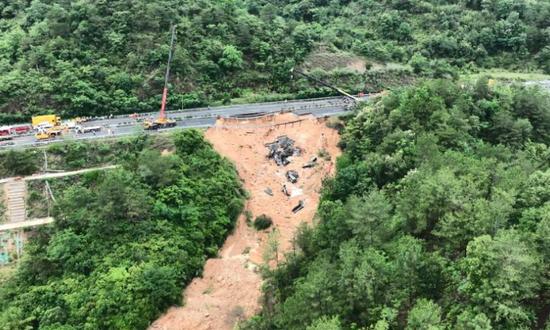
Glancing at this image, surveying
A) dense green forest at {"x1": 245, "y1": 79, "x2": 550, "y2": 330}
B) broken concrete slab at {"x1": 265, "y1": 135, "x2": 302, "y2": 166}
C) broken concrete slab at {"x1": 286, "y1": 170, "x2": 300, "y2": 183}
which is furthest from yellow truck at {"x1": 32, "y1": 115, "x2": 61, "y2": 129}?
dense green forest at {"x1": 245, "y1": 79, "x2": 550, "y2": 330}

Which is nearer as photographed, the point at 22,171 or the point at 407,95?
the point at 22,171

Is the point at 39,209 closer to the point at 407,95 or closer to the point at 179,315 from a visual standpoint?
the point at 179,315

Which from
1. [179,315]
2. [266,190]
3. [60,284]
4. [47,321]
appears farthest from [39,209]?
[266,190]

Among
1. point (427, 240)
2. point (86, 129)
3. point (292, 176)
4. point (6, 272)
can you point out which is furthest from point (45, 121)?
point (427, 240)

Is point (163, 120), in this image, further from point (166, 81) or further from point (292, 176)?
point (292, 176)

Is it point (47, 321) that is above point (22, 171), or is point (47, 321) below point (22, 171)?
below

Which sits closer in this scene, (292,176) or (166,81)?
(292,176)
